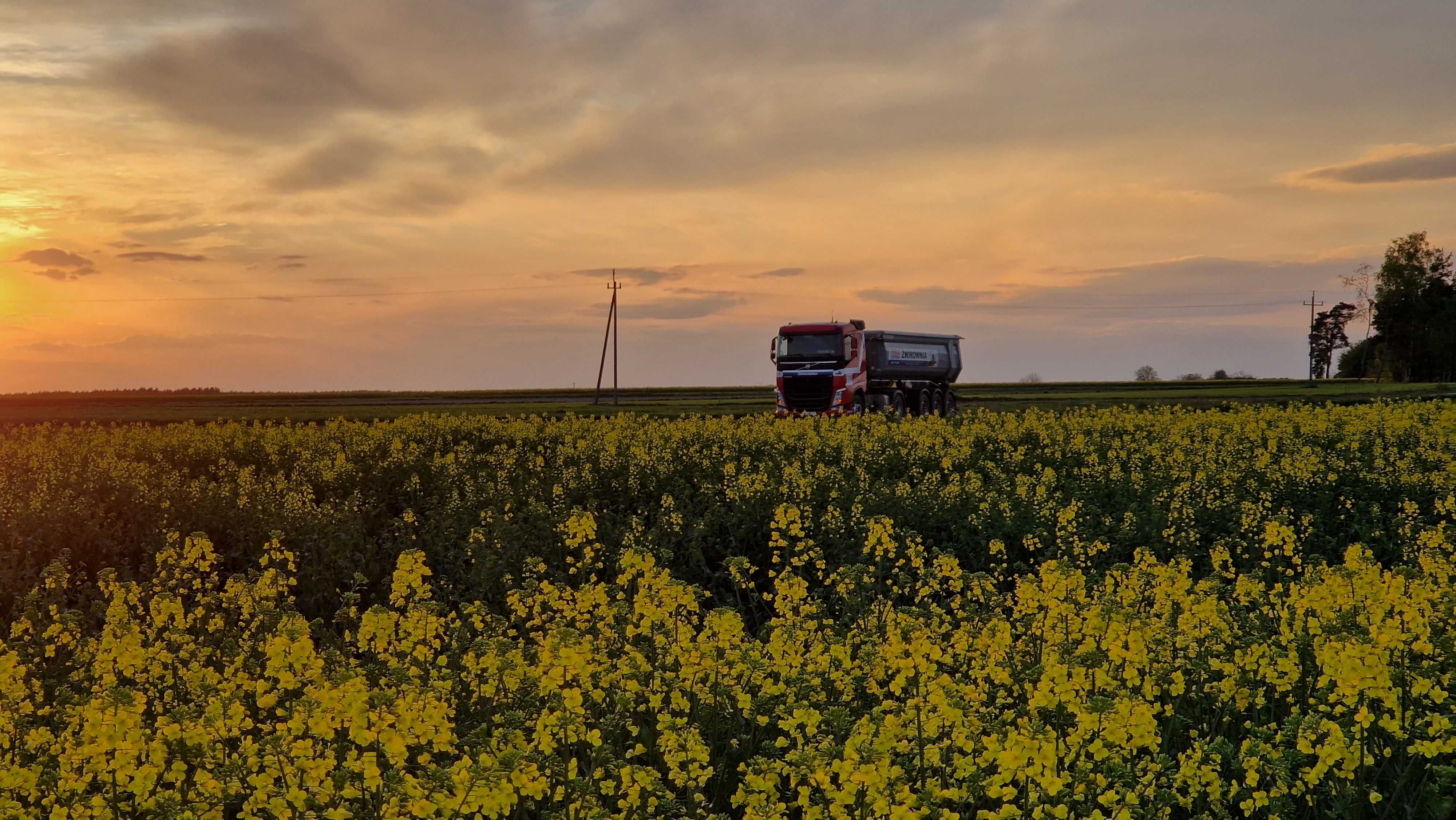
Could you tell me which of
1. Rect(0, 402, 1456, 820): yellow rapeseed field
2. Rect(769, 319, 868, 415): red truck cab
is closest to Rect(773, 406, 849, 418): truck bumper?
Rect(769, 319, 868, 415): red truck cab

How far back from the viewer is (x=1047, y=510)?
1205 cm

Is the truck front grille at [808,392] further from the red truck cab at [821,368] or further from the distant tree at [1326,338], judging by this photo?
the distant tree at [1326,338]

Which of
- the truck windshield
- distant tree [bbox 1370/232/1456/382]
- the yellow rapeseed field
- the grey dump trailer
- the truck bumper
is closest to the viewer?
the yellow rapeseed field

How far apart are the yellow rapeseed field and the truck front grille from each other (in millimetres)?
22170

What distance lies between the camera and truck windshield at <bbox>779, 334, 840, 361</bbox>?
35375 millimetres

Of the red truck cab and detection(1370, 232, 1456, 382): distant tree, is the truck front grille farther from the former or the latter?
detection(1370, 232, 1456, 382): distant tree

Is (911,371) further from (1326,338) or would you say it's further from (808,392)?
(1326,338)

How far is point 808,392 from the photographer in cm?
3528

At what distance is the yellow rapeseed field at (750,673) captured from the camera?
14.5ft

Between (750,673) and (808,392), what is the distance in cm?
2963

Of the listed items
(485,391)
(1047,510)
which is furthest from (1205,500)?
(485,391)

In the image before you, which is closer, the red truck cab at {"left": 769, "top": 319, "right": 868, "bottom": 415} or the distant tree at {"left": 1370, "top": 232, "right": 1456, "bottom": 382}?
the red truck cab at {"left": 769, "top": 319, "right": 868, "bottom": 415}

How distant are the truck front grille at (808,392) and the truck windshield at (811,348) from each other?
2.22 ft

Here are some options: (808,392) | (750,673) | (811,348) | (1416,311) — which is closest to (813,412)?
(808,392)
